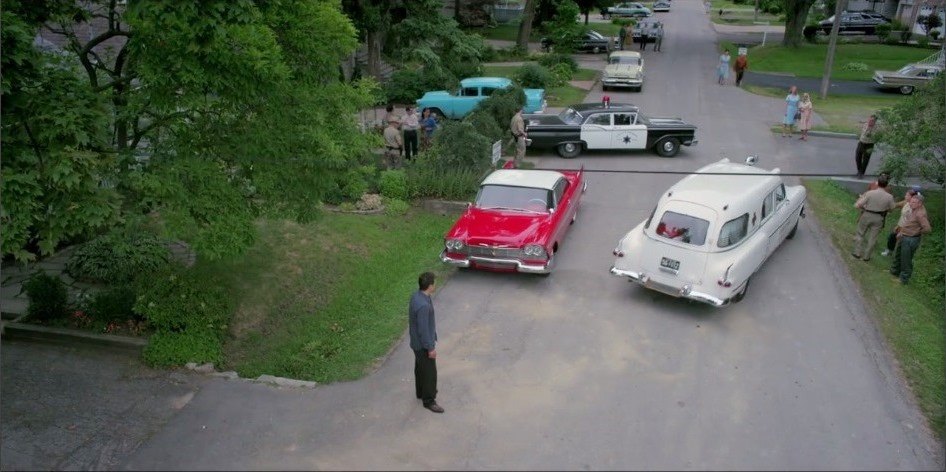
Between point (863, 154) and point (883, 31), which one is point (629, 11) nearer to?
point (883, 31)

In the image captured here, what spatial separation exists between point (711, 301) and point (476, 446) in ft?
14.3

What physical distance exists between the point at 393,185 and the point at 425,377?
25.3 ft

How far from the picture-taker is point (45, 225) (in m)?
7.56

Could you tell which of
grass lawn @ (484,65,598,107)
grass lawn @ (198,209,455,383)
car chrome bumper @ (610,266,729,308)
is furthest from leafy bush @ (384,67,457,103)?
car chrome bumper @ (610,266,729,308)

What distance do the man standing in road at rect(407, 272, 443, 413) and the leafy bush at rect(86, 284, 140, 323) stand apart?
463 cm

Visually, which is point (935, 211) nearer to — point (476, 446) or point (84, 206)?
point (476, 446)

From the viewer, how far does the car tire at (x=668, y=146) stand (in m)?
18.6

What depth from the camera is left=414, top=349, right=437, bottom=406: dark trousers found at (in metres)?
7.98

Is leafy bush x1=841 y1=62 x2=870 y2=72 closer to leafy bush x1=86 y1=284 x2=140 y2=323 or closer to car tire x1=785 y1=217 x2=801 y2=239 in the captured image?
car tire x1=785 y1=217 x2=801 y2=239

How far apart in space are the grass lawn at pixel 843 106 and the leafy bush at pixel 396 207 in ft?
46.2

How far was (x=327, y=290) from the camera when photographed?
11727mm

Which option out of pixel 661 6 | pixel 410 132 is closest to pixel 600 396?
pixel 410 132

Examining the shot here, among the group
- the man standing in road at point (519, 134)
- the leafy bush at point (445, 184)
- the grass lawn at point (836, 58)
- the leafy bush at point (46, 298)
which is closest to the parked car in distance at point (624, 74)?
the grass lawn at point (836, 58)

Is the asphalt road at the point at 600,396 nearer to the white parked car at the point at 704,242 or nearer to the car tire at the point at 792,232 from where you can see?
the white parked car at the point at 704,242
